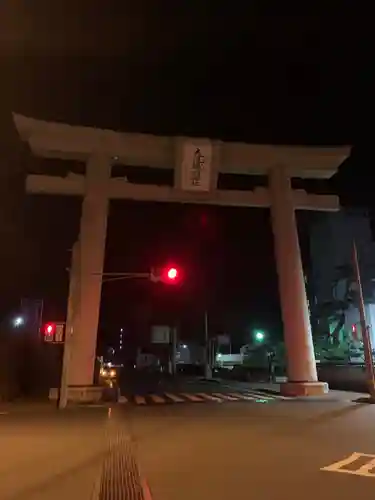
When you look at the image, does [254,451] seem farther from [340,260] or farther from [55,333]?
[340,260]

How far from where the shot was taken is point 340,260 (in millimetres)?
46219

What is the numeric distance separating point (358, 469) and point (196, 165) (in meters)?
18.2

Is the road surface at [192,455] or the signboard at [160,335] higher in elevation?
the signboard at [160,335]

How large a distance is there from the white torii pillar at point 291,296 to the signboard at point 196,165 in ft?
12.6

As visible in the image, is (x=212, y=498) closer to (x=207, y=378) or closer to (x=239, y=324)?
(x=207, y=378)

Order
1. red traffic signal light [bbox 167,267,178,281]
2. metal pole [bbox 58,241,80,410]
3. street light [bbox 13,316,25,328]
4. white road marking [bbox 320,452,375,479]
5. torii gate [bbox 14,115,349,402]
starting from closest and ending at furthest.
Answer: white road marking [bbox 320,452,375,479], red traffic signal light [bbox 167,267,178,281], metal pole [bbox 58,241,80,410], torii gate [bbox 14,115,349,402], street light [bbox 13,316,25,328]

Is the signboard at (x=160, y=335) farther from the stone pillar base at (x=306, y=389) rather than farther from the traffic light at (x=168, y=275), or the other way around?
the traffic light at (x=168, y=275)

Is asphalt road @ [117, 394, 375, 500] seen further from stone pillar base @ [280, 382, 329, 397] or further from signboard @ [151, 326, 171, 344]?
signboard @ [151, 326, 171, 344]

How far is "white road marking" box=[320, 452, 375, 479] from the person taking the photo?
7613 millimetres

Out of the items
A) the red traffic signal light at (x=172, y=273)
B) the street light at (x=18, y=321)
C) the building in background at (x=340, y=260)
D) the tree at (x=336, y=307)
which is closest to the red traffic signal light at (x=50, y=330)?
the red traffic signal light at (x=172, y=273)

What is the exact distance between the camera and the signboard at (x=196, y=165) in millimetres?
24250

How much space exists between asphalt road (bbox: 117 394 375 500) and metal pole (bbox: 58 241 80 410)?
4.32 meters

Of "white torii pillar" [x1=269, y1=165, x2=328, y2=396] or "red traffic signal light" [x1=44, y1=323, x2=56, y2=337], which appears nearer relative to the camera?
"red traffic signal light" [x1=44, y1=323, x2=56, y2=337]

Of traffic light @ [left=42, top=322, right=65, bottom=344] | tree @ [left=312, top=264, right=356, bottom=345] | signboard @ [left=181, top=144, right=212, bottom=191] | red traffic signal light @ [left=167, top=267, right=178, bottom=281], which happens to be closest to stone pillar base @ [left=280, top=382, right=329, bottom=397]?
red traffic signal light @ [left=167, top=267, right=178, bottom=281]
